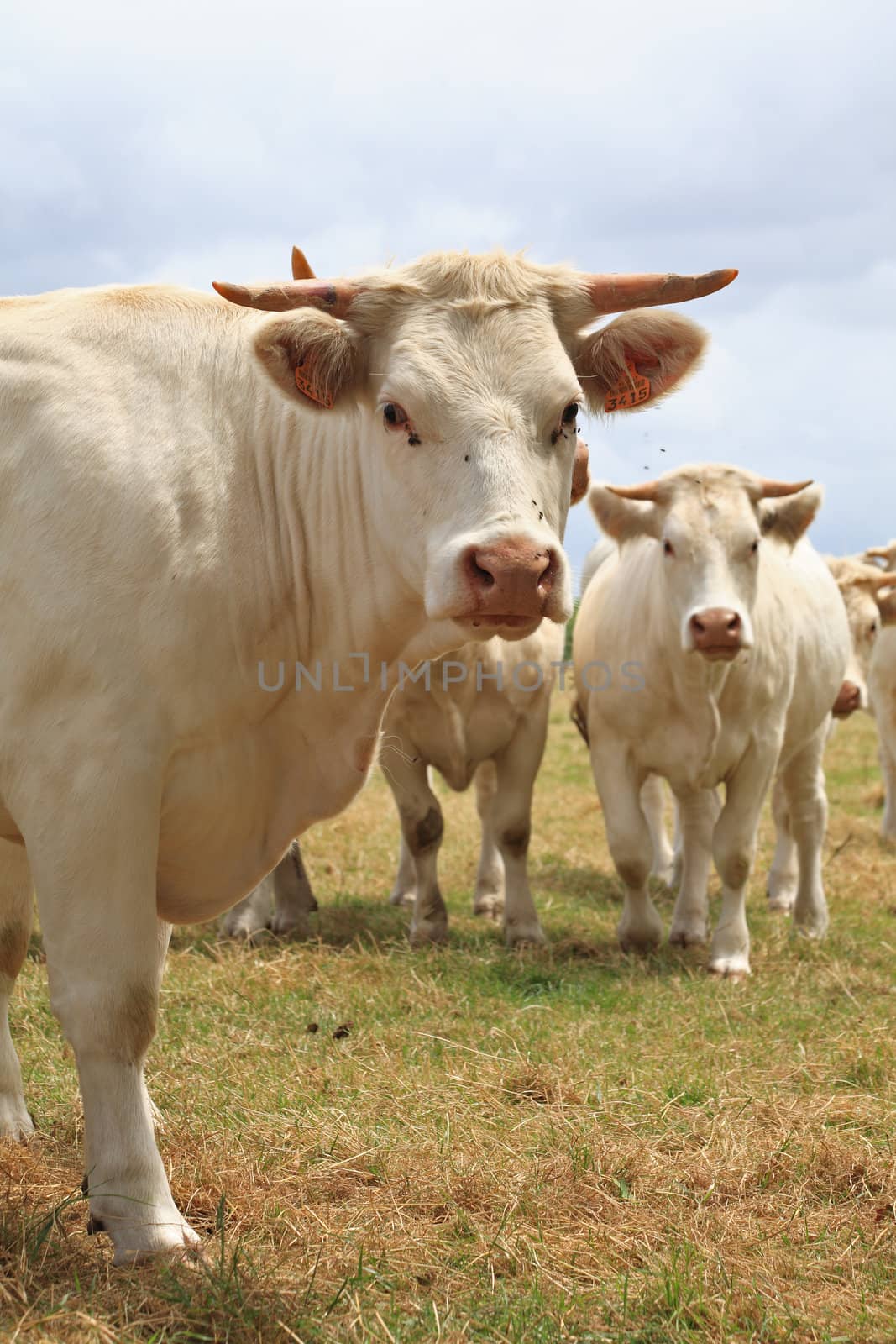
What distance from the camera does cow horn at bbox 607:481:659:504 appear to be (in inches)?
276

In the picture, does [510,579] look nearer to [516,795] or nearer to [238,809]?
[238,809]

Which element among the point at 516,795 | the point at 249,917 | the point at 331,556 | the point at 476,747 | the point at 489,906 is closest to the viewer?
the point at 331,556

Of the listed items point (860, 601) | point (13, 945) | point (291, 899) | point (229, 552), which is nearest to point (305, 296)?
point (229, 552)

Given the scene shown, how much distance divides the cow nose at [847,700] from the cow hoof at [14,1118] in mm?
6857

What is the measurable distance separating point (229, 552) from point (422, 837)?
4.04 m

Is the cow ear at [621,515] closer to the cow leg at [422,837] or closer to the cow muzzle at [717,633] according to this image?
the cow muzzle at [717,633]

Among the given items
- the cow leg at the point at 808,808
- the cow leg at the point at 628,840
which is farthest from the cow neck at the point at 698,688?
the cow leg at the point at 808,808

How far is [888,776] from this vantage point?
11.6m

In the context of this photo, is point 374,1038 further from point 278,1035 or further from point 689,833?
point 689,833

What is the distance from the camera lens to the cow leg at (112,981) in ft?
10.2

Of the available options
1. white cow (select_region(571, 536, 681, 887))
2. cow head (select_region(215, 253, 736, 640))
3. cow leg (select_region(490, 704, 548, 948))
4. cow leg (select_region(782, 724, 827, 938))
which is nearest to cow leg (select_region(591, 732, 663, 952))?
cow leg (select_region(490, 704, 548, 948))

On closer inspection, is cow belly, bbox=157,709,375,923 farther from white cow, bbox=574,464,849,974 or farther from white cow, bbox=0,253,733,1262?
white cow, bbox=574,464,849,974

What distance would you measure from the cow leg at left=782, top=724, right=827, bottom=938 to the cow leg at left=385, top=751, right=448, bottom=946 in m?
2.20

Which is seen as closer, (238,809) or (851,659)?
(238,809)
